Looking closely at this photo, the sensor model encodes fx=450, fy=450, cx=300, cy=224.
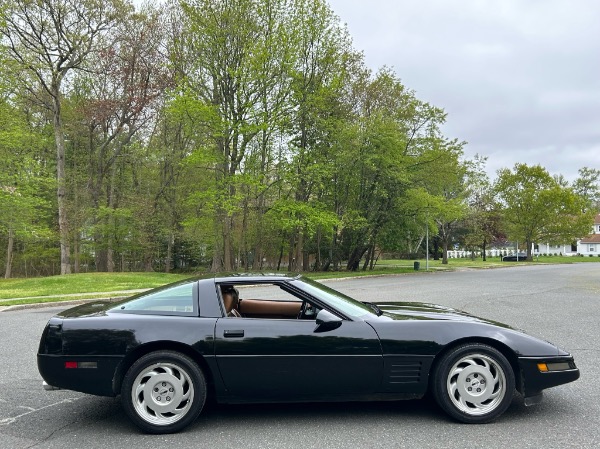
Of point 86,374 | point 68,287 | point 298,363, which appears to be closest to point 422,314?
point 298,363

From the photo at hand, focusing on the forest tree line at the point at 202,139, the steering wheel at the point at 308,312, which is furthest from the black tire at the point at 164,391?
the forest tree line at the point at 202,139

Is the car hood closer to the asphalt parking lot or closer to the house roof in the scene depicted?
the asphalt parking lot

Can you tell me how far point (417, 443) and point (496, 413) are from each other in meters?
0.86

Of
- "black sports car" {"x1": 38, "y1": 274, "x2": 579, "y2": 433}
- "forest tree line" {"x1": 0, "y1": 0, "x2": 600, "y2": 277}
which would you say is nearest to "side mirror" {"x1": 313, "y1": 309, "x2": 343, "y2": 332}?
"black sports car" {"x1": 38, "y1": 274, "x2": 579, "y2": 433}

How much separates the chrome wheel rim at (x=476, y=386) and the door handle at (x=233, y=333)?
1.80 metres

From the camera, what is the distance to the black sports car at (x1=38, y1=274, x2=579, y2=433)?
3.77m

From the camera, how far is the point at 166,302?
4.09m

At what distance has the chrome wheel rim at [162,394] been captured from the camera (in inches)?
148

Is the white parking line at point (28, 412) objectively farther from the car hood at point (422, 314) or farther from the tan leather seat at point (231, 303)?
the car hood at point (422, 314)

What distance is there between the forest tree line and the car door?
19094 mm

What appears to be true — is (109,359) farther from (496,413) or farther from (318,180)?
(318,180)

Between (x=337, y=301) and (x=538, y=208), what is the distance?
57482 mm

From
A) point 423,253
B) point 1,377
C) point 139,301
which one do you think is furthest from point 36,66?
point 423,253

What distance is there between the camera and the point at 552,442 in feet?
11.2
